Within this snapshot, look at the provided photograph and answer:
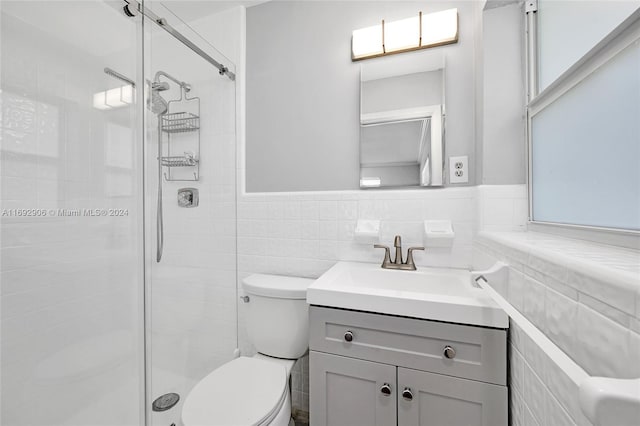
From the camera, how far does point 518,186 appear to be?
1.11 m

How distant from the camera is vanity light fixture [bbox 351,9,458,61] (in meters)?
1.29

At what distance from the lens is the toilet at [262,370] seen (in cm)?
91

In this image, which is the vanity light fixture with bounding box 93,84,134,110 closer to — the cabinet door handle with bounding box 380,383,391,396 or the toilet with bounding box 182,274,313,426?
the toilet with bounding box 182,274,313,426

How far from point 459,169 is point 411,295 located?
703mm

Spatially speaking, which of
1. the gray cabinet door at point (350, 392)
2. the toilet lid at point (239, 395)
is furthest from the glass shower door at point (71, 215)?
the gray cabinet door at point (350, 392)

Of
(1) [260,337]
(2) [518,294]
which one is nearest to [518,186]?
(2) [518,294]

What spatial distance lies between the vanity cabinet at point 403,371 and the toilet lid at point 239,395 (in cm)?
17

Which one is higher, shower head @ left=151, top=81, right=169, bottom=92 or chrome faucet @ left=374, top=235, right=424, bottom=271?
shower head @ left=151, top=81, right=169, bottom=92

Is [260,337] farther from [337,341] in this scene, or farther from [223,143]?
[223,143]

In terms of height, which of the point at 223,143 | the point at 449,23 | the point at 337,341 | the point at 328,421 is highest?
the point at 449,23

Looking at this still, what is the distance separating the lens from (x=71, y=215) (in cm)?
104

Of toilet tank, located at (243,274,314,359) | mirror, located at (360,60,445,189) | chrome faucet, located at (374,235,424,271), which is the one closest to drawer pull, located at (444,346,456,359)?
chrome faucet, located at (374,235,424,271)

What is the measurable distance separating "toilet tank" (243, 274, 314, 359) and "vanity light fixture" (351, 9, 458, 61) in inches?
49.9

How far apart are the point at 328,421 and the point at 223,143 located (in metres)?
1.50
